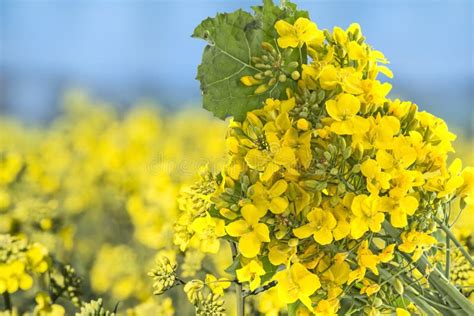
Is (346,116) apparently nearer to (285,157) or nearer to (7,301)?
(285,157)

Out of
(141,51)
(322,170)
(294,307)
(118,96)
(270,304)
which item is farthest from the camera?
(118,96)

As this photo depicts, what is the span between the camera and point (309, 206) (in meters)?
0.55

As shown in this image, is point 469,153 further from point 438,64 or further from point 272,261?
point 272,261

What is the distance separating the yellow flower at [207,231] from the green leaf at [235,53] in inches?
3.5

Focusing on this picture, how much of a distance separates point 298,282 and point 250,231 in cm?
5

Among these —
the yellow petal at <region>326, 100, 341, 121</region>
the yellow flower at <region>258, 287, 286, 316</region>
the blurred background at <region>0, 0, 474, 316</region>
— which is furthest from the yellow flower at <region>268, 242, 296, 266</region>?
the blurred background at <region>0, 0, 474, 316</region>

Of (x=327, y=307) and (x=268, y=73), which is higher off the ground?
(x=268, y=73)

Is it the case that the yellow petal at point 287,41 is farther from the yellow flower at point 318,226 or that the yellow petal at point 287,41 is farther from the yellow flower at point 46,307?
the yellow flower at point 46,307

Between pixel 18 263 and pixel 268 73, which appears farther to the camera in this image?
pixel 18 263

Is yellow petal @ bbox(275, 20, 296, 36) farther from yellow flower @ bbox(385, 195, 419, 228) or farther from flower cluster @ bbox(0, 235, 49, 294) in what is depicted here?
flower cluster @ bbox(0, 235, 49, 294)

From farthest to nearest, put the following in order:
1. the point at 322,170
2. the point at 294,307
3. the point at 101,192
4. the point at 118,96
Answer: the point at 118,96
the point at 101,192
the point at 294,307
the point at 322,170

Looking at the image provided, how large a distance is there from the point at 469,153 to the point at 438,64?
0.19 m

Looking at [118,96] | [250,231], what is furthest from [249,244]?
[118,96]

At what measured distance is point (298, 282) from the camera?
55cm
